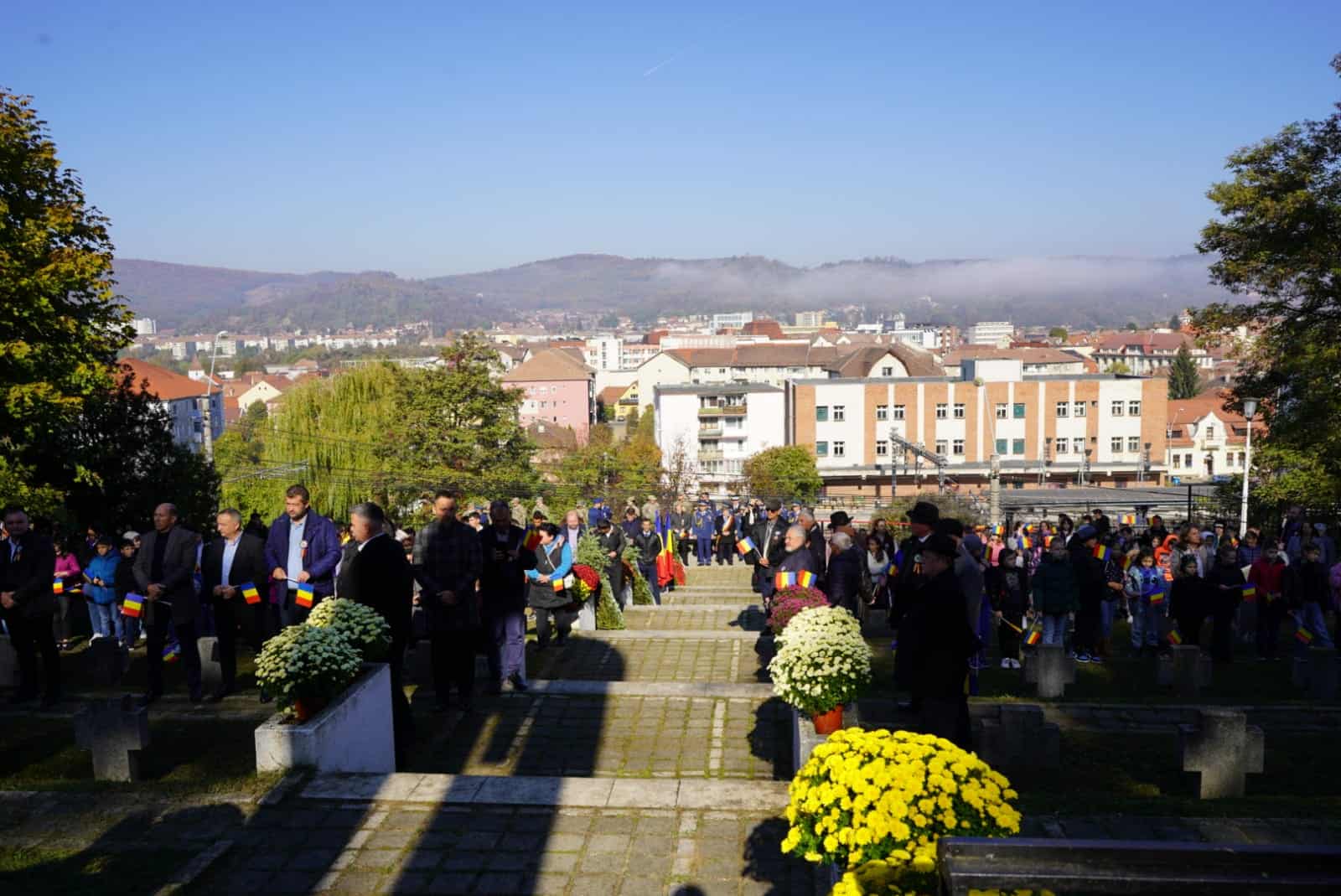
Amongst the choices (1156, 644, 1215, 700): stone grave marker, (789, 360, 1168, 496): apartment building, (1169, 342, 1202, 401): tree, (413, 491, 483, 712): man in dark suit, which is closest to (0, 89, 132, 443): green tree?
(413, 491, 483, 712): man in dark suit

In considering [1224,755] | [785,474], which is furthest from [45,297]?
[785,474]

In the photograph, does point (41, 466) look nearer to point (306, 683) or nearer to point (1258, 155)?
point (306, 683)

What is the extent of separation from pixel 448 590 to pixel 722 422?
95.1 metres

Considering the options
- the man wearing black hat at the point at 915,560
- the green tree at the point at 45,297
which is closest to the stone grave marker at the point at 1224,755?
the man wearing black hat at the point at 915,560

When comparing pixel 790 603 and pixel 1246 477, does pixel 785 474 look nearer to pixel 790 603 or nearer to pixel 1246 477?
pixel 1246 477

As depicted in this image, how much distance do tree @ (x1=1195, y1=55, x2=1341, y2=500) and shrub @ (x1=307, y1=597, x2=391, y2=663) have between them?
84.7 feet

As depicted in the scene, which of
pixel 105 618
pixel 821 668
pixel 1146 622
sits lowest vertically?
pixel 1146 622

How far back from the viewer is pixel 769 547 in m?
15.9

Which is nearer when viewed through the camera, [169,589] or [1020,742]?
[1020,742]

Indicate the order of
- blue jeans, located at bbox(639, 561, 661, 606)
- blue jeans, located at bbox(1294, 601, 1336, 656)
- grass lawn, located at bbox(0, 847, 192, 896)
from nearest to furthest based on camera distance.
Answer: grass lawn, located at bbox(0, 847, 192, 896) < blue jeans, located at bbox(1294, 601, 1336, 656) < blue jeans, located at bbox(639, 561, 661, 606)

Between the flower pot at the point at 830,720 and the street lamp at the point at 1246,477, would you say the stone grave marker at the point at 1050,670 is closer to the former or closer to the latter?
the flower pot at the point at 830,720

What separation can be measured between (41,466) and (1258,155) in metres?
29.9

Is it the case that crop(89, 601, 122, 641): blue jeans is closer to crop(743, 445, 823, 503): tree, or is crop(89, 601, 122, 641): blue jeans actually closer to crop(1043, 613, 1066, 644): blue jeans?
crop(1043, 613, 1066, 644): blue jeans

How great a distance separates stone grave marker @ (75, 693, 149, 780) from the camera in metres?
8.16
